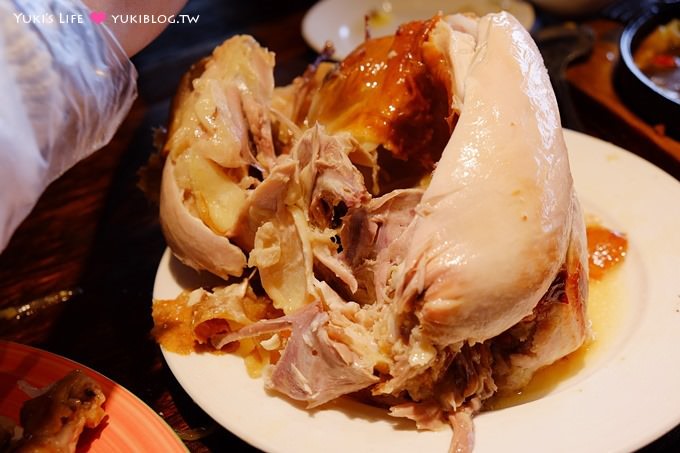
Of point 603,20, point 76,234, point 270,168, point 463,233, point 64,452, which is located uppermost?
point 463,233

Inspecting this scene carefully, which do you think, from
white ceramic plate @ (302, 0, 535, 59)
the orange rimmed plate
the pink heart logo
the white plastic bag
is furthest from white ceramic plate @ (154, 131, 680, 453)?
white ceramic plate @ (302, 0, 535, 59)

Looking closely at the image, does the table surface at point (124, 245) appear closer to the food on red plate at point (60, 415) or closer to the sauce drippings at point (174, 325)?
the sauce drippings at point (174, 325)

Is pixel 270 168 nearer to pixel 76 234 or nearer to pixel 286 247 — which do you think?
pixel 286 247

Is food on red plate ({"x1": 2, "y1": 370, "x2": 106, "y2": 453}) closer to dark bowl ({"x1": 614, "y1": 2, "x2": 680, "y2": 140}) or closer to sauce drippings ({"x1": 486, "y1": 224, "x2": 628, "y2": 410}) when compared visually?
sauce drippings ({"x1": 486, "y1": 224, "x2": 628, "y2": 410})

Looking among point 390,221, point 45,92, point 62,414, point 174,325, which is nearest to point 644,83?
point 390,221

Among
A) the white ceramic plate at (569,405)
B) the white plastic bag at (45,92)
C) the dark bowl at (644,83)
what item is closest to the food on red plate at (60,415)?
the white ceramic plate at (569,405)

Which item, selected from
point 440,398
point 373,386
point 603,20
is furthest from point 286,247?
point 603,20
